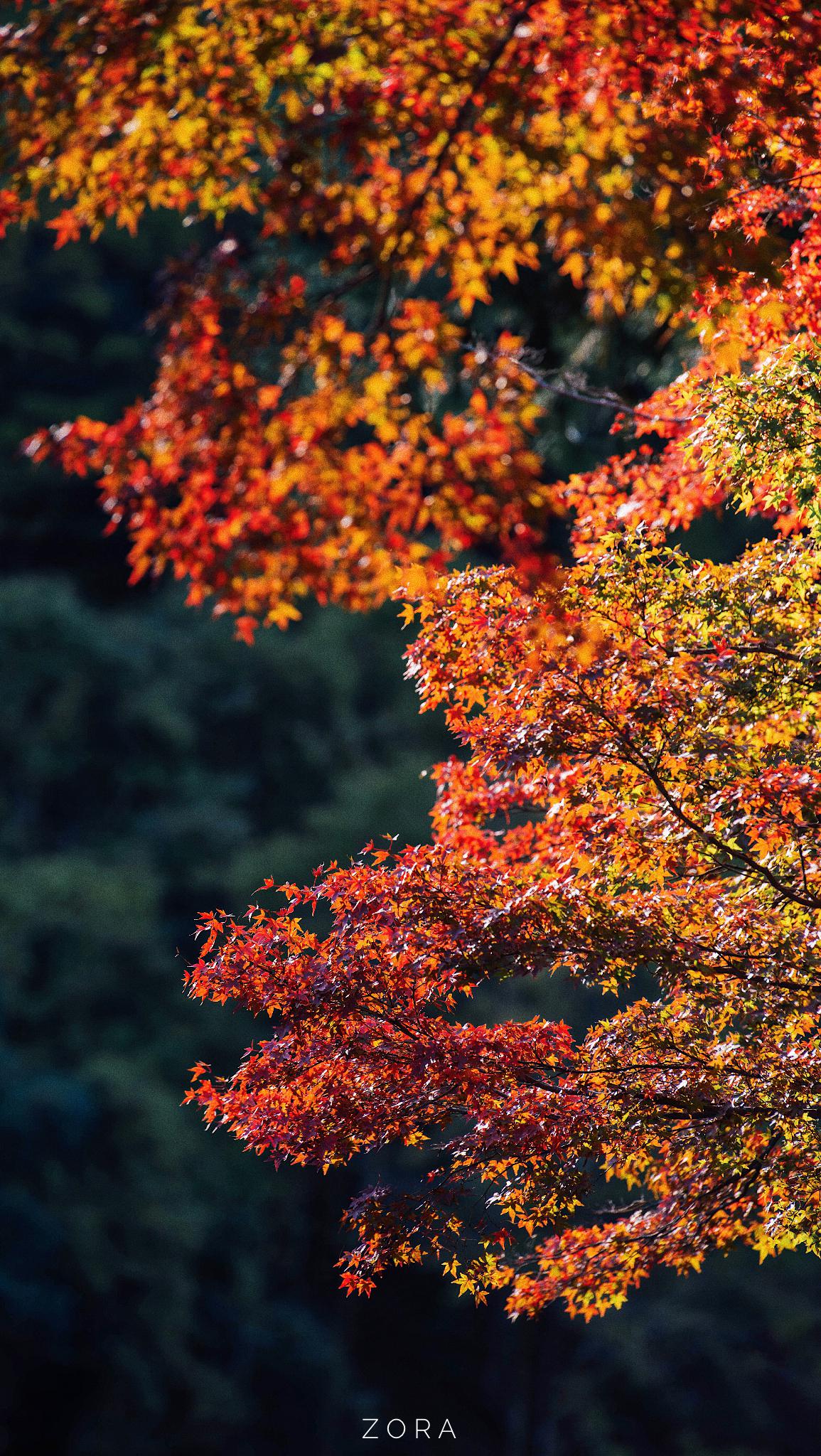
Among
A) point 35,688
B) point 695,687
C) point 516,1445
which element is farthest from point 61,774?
point 695,687

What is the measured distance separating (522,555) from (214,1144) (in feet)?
40.1

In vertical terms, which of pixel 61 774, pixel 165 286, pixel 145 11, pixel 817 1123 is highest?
pixel 61 774

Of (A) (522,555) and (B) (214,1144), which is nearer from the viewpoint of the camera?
(A) (522,555)

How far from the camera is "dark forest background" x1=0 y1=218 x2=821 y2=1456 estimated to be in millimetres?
12086

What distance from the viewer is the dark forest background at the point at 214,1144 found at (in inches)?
476

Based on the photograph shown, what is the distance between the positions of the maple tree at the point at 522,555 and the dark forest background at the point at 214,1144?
4534 millimetres

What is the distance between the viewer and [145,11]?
4715 mm

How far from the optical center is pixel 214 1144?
14.6 meters

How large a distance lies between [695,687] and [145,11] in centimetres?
309

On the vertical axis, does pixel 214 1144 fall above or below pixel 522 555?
above

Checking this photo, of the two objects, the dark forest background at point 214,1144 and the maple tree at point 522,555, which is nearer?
the maple tree at point 522,555

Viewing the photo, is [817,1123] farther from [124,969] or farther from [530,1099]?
[124,969]

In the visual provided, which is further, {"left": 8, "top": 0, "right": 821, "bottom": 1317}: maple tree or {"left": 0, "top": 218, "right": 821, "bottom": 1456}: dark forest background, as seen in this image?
{"left": 0, "top": 218, "right": 821, "bottom": 1456}: dark forest background

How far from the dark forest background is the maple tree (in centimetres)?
453
